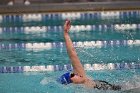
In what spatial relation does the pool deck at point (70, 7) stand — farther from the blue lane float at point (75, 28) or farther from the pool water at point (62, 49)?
the blue lane float at point (75, 28)

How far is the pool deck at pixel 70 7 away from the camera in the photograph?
10.7 meters

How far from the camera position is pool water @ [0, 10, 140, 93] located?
5.56 metres

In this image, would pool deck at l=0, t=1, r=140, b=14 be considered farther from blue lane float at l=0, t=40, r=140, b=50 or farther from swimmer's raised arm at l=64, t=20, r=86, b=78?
swimmer's raised arm at l=64, t=20, r=86, b=78

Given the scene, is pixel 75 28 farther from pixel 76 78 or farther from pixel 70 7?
pixel 76 78

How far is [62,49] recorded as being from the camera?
7406 mm

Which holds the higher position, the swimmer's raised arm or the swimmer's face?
the swimmer's raised arm

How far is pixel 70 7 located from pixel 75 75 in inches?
274

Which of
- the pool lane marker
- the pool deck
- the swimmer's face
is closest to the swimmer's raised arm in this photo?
the swimmer's face

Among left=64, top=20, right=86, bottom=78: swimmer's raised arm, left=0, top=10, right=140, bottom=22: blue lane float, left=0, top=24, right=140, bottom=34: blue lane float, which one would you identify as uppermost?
left=0, top=10, right=140, bottom=22: blue lane float

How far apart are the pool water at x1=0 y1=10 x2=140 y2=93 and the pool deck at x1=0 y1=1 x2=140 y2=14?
44cm

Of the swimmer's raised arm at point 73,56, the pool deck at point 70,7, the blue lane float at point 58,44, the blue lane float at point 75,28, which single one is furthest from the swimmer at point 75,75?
the pool deck at point 70,7

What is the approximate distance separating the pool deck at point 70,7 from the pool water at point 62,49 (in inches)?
17.2

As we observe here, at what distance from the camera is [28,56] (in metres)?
6.95

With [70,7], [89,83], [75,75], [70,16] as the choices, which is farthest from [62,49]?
[70,7]
